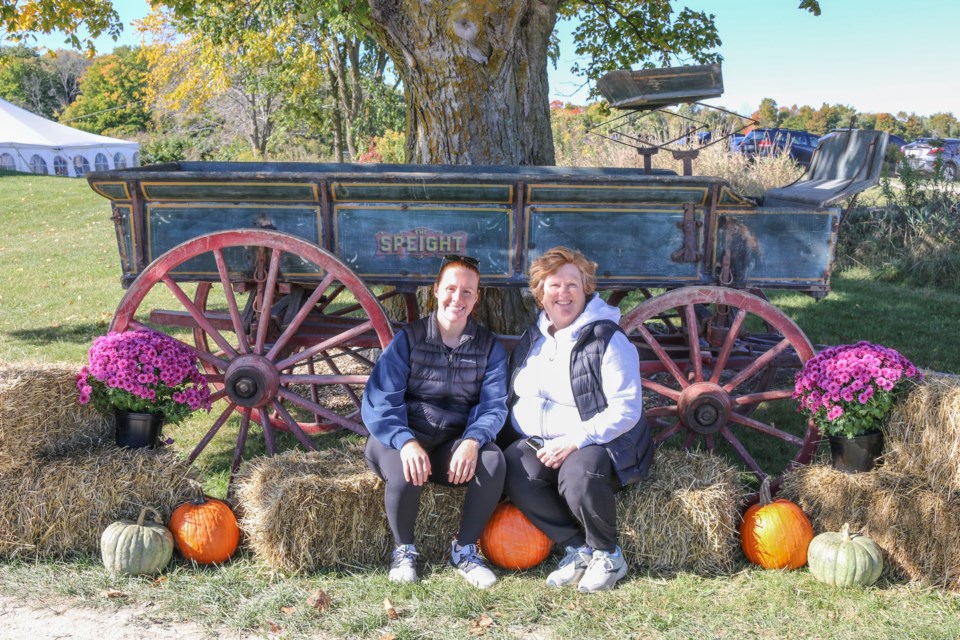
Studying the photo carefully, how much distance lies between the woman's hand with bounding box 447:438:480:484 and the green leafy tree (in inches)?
1867

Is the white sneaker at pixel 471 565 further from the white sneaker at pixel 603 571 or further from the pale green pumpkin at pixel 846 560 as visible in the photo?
the pale green pumpkin at pixel 846 560

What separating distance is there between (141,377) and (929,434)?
3120mm

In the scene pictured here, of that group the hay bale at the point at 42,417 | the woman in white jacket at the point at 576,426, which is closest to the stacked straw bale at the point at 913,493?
the woman in white jacket at the point at 576,426

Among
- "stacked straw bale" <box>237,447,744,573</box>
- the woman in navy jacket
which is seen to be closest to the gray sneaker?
the woman in navy jacket

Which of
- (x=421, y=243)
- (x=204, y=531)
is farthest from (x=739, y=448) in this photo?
(x=204, y=531)

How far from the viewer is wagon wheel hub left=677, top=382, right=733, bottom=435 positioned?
3.83 meters

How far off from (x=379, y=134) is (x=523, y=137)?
13.6 m

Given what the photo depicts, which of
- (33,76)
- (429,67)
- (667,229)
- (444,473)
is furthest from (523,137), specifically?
(33,76)

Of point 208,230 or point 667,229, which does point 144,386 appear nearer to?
point 208,230

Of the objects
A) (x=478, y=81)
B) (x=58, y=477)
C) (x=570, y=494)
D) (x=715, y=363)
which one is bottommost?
(x=570, y=494)

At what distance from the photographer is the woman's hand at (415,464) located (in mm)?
3162

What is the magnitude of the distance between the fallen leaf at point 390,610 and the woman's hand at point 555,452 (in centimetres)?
76

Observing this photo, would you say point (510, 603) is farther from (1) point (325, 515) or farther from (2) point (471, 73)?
(2) point (471, 73)

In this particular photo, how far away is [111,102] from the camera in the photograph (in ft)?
157
